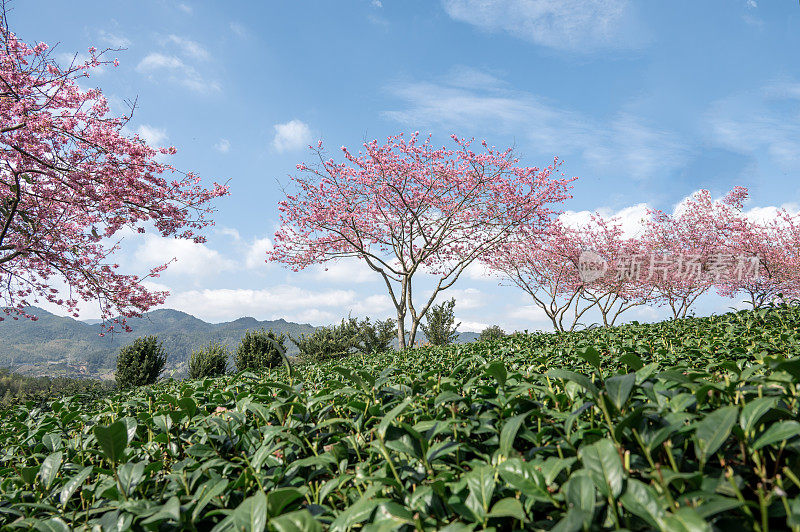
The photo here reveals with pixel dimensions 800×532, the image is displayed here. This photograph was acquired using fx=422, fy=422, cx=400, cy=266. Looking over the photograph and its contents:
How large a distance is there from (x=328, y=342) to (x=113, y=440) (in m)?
20.0

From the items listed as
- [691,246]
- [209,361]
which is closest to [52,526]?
[209,361]

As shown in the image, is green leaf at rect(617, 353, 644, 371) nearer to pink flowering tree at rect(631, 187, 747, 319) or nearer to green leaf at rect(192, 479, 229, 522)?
green leaf at rect(192, 479, 229, 522)

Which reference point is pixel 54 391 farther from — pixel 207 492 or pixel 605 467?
pixel 605 467

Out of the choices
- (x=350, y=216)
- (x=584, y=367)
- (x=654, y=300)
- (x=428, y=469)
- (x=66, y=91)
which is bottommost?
(x=428, y=469)

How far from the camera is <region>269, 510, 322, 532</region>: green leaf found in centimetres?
116

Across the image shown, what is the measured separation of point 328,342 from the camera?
2158 centimetres

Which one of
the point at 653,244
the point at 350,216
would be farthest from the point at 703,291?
the point at 350,216

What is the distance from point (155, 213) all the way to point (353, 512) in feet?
47.7

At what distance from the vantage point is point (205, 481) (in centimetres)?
197

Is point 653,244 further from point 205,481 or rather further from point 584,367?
point 205,481

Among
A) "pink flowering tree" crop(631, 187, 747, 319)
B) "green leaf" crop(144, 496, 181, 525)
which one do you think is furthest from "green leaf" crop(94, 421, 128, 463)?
"pink flowering tree" crop(631, 187, 747, 319)

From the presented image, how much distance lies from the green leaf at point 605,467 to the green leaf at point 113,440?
1.99 m

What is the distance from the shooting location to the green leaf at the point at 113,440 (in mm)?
1953

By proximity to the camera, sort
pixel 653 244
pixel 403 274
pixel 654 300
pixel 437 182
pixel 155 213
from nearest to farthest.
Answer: pixel 155 213 < pixel 437 182 < pixel 403 274 < pixel 653 244 < pixel 654 300
